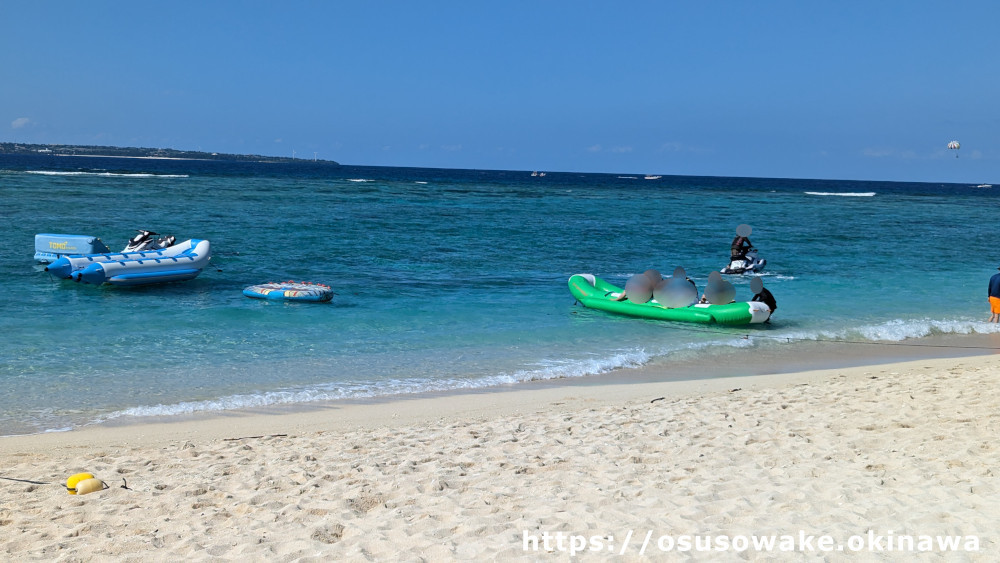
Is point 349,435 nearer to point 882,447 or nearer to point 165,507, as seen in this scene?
point 165,507

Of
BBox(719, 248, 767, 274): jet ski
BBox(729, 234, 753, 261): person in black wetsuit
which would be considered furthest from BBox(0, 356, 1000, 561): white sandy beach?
BBox(729, 234, 753, 261): person in black wetsuit

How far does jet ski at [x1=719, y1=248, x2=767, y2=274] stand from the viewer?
60.3 ft

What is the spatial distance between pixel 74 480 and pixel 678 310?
30.7 ft

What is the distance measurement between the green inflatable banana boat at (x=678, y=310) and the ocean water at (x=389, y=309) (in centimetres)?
16

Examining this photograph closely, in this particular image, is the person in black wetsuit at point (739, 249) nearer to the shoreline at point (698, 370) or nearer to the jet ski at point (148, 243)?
the shoreline at point (698, 370)

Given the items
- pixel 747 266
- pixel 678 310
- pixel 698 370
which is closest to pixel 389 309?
pixel 678 310

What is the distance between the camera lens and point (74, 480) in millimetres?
4746

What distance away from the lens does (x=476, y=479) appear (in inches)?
195

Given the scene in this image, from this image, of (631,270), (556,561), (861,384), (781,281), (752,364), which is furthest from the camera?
(631,270)

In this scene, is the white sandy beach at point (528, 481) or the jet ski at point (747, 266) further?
the jet ski at point (747, 266)

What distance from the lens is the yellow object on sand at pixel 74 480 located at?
4707 millimetres

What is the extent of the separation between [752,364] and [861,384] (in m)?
2.09

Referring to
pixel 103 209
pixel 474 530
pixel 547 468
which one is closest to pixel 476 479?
pixel 547 468

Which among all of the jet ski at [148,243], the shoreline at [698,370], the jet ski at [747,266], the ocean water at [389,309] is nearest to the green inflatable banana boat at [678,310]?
the ocean water at [389,309]
